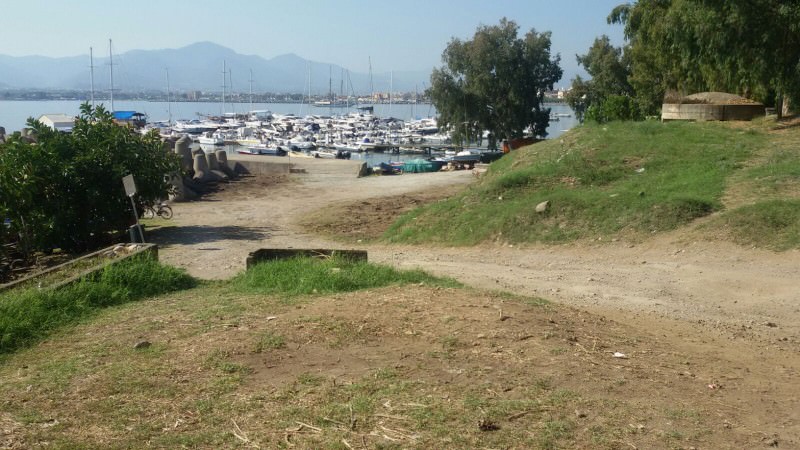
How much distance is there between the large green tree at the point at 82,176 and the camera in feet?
57.7

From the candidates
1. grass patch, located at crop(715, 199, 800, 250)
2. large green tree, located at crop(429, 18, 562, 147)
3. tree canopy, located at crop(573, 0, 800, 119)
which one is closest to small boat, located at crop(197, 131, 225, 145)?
large green tree, located at crop(429, 18, 562, 147)

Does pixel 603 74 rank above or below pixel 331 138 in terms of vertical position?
above

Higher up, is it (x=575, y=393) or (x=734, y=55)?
(x=734, y=55)

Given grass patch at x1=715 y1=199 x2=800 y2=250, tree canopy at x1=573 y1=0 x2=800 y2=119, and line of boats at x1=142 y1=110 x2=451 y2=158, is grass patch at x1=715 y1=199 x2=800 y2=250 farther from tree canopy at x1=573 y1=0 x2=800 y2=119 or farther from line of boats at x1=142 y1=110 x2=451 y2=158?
line of boats at x1=142 y1=110 x2=451 y2=158

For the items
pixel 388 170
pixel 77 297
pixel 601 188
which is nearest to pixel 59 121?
pixel 388 170

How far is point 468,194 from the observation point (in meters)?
19.0

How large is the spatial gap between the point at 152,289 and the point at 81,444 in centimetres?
546

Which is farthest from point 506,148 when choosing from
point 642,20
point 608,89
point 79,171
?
point 79,171

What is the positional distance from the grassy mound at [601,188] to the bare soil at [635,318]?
71 centimetres

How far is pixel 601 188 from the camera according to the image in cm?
1734

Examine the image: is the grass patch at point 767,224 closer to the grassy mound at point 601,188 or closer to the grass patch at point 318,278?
the grassy mound at point 601,188

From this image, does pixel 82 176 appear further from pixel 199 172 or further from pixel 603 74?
pixel 603 74

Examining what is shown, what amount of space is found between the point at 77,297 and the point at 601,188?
1181cm

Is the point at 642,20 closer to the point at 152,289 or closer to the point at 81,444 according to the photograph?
the point at 152,289
